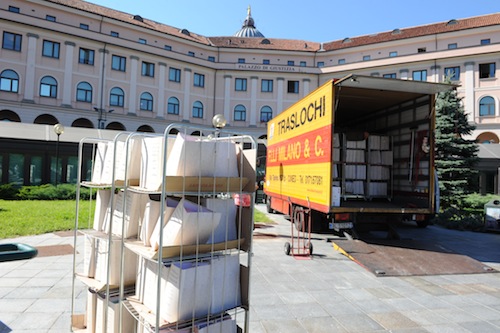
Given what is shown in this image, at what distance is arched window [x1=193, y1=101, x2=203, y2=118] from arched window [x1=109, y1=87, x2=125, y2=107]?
890 centimetres

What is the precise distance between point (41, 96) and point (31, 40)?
551 centimetres

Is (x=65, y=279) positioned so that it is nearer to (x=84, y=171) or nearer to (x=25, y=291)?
(x=25, y=291)

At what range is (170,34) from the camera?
42.1 metres

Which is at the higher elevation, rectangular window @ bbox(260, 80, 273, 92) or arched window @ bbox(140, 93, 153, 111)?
rectangular window @ bbox(260, 80, 273, 92)

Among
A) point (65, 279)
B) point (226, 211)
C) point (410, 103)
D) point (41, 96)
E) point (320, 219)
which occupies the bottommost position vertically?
point (65, 279)

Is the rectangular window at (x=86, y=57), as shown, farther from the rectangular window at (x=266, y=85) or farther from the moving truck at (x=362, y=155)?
the moving truck at (x=362, y=155)

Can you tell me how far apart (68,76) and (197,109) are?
49.1ft

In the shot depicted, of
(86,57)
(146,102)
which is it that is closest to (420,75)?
(146,102)

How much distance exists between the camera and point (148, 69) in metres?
39.1

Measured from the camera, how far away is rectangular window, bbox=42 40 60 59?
3306 centimetres

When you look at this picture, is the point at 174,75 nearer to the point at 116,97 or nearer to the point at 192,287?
the point at 116,97

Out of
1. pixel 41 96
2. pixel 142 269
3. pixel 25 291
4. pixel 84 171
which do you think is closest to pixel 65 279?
pixel 25 291

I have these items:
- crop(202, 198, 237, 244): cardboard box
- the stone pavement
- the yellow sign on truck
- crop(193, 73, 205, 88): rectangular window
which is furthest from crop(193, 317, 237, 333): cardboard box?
crop(193, 73, 205, 88): rectangular window

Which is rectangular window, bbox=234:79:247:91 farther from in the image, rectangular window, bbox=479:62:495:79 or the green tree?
rectangular window, bbox=479:62:495:79
